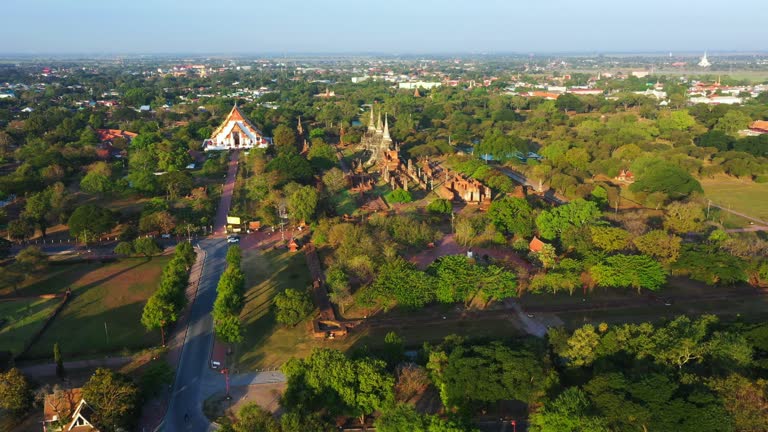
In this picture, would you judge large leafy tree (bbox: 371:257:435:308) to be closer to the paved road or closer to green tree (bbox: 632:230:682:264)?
the paved road

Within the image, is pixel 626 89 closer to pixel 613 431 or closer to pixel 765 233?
pixel 765 233

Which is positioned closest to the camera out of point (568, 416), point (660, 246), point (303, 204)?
point (568, 416)

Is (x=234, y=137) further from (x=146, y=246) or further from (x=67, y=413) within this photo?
(x=67, y=413)

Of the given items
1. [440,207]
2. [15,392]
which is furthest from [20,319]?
[440,207]

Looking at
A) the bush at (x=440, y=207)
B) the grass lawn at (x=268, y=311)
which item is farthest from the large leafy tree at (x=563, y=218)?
the grass lawn at (x=268, y=311)

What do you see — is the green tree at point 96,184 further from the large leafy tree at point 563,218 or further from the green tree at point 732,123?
the green tree at point 732,123

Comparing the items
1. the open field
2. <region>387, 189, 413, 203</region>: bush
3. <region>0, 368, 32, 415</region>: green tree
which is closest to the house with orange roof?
<region>0, 368, 32, 415</region>: green tree
